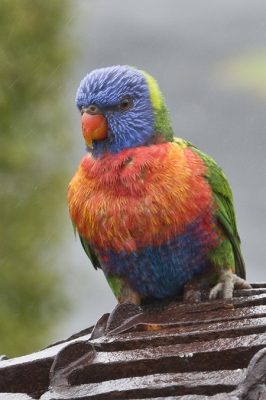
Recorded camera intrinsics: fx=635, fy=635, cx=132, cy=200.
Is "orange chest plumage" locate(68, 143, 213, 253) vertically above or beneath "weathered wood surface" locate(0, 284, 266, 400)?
above

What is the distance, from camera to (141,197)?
3.12 metres

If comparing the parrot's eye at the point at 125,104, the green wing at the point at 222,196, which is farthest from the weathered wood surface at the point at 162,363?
the parrot's eye at the point at 125,104

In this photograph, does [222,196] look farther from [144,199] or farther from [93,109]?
[93,109]

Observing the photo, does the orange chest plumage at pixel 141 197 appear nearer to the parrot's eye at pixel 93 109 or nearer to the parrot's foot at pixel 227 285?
the parrot's eye at pixel 93 109

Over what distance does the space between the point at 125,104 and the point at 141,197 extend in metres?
0.59

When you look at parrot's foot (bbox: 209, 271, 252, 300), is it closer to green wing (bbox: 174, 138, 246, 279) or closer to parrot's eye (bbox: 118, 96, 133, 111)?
green wing (bbox: 174, 138, 246, 279)

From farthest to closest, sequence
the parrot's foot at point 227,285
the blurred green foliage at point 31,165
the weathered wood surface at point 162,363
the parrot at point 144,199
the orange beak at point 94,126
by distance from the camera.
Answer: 1. the blurred green foliage at point 31,165
2. the orange beak at point 94,126
3. the parrot at point 144,199
4. the parrot's foot at point 227,285
5. the weathered wood surface at point 162,363

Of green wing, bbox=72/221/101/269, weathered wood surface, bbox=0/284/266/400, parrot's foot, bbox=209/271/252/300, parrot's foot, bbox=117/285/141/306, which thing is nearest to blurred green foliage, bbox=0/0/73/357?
green wing, bbox=72/221/101/269

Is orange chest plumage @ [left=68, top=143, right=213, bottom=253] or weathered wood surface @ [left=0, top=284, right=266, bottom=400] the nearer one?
weathered wood surface @ [left=0, top=284, right=266, bottom=400]

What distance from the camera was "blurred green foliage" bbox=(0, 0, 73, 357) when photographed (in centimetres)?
793

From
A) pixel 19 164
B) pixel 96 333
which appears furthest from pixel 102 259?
pixel 19 164

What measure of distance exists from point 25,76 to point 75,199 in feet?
16.4

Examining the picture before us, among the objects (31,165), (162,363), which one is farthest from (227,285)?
(31,165)

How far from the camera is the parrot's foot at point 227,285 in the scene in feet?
9.92
